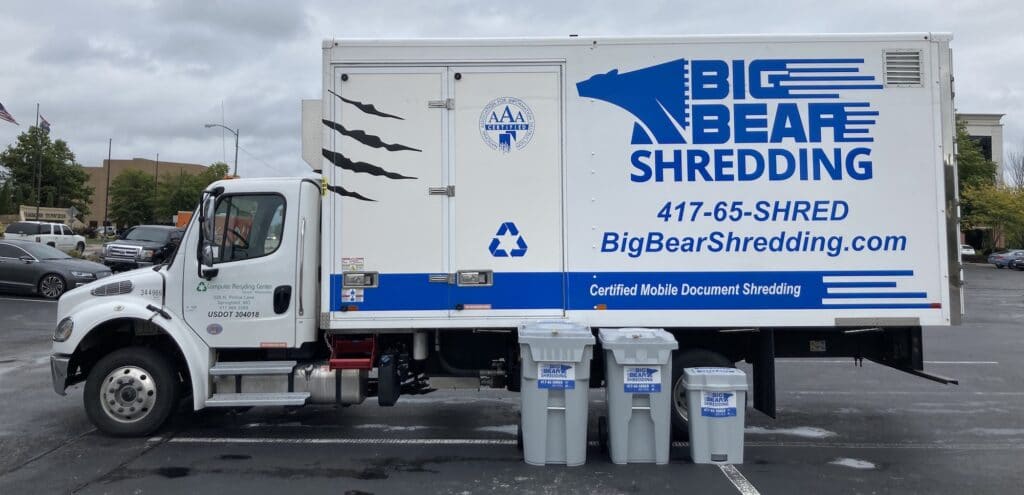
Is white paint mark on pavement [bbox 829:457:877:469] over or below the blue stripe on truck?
below

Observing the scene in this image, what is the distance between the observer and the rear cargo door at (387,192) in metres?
6.17

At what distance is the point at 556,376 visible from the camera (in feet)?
18.6

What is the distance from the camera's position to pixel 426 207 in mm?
6188

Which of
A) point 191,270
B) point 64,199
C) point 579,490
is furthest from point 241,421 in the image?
point 64,199

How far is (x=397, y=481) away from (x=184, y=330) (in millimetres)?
2526


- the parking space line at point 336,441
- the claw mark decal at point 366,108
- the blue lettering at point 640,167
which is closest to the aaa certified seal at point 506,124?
the claw mark decal at point 366,108

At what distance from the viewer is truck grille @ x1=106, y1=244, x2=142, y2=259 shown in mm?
21484

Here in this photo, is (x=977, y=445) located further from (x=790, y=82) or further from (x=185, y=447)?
(x=185, y=447)

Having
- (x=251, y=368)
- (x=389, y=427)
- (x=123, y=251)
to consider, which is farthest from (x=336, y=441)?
(x=123, y=251)

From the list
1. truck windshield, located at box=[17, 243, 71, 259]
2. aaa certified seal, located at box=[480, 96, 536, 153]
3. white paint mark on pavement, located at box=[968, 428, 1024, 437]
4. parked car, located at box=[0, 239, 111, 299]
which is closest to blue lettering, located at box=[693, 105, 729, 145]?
aaa certified seal, located at box=[480, 96, 536, 153]

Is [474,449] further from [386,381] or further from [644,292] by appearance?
[644,292]

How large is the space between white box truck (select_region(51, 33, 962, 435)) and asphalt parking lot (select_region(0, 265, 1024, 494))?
0.56m

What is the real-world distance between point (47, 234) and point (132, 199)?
40780mm

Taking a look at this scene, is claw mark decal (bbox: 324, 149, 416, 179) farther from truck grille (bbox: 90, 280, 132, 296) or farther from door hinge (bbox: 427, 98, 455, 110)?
truck grille (bbox: 90, 280, 132, 296)
